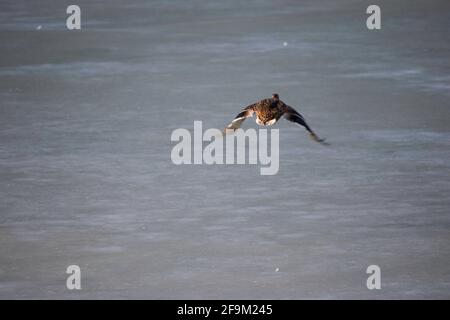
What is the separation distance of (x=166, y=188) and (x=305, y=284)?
2821 millimetres

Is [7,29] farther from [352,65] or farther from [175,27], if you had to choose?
[352,65]

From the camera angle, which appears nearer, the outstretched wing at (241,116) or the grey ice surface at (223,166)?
the outstretched wing at (241,116)

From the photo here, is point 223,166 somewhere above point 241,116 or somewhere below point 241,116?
above

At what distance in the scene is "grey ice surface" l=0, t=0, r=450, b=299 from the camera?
31.3ft

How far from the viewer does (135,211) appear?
1105cm

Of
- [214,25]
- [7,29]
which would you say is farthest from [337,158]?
[7,29]

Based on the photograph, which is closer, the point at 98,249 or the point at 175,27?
the point at 98,249

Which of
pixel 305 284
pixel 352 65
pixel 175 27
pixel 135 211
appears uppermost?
pixel 175 27

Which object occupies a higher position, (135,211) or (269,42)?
(269,42)

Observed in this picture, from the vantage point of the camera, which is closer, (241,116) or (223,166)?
(241,116)

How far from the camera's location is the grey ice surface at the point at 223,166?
955 centimetres

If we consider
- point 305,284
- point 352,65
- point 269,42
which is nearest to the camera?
point 305,284

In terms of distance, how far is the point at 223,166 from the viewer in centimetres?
1236

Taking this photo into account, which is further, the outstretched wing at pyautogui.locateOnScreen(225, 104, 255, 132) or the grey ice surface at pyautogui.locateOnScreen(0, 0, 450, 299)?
the grey ice surface at pyautogui.locateOnScreen(0, 0, 450, 299)
